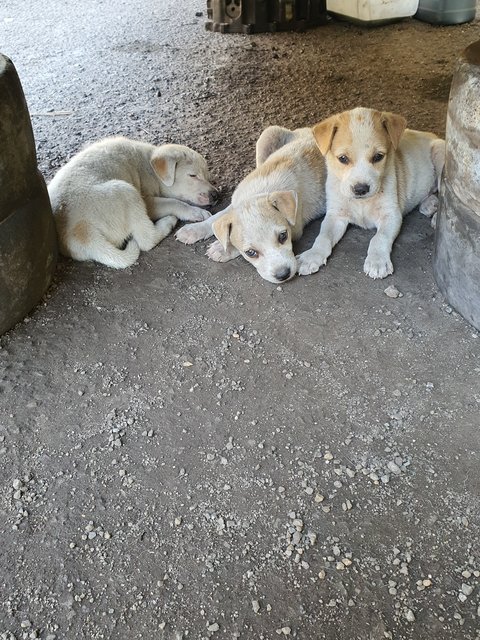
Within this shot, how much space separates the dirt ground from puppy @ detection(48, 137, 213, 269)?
0.20m

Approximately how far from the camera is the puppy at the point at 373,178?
4801 mm

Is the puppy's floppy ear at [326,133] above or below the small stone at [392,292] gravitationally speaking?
above

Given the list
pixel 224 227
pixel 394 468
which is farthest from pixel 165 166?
pixel 394 468

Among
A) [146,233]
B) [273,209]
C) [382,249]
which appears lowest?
[146,233]

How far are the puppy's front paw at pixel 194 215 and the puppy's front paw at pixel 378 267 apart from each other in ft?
4.93

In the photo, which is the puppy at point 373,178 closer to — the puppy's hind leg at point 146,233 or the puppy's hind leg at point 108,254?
the puppy's hind leg at point 146,233

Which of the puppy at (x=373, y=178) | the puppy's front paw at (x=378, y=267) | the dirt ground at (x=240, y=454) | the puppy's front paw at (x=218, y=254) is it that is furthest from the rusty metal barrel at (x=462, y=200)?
the puppy's front paw at (x=218, y=254)

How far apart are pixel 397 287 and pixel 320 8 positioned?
6.63 metres

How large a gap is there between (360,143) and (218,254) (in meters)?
1.34

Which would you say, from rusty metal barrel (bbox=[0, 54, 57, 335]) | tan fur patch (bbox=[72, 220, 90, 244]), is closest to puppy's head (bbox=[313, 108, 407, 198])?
tan fur patch (bbox=[72, 220, 90, 244])

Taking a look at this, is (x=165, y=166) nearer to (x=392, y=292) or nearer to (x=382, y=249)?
(x=382, y=249)

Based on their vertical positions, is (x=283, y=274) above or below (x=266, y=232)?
below

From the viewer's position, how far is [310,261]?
4.98 metres

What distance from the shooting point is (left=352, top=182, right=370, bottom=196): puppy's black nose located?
4789 millimetres
